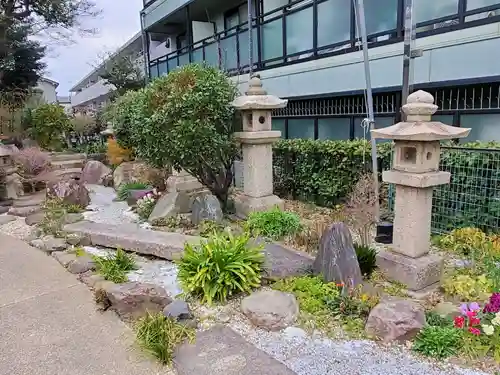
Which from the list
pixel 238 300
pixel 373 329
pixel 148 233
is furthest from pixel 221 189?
pixel 373 329

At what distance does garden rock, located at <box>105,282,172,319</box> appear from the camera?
3.62m

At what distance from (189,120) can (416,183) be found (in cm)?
358

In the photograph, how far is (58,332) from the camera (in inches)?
138

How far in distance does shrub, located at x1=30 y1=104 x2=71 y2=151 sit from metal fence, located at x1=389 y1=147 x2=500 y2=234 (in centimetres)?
1450

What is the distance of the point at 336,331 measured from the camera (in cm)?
330

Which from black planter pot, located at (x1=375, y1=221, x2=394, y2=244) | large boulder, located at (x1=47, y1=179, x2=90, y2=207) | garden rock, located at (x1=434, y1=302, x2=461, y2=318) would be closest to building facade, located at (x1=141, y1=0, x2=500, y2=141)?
black planter pot, located at (x1=375, y1=221, x2=394, y2=244)

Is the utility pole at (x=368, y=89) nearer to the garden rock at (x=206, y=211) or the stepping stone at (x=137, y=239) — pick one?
the garden rock at (x=206, y=211)

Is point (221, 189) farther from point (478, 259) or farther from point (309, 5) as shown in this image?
point (309, 5)

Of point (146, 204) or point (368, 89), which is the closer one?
point (368, 89)

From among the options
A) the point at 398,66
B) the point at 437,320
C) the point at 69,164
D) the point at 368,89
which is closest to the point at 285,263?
the point at 437,320

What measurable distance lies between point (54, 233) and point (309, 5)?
6934mm

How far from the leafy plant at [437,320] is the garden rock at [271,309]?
1129 millimetres

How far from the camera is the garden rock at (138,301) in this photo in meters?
3.62

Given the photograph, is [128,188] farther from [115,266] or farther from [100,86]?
[100,86]
